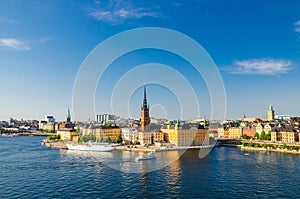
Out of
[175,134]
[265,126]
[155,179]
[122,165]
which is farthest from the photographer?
[265,126]

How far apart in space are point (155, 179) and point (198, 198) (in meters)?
3.97

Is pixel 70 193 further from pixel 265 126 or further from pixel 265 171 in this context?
pixel 265 126

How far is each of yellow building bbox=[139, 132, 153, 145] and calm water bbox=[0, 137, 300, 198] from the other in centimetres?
1550

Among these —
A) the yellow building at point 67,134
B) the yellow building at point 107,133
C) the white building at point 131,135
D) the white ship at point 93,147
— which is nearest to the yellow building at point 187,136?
the white building at point 131,135

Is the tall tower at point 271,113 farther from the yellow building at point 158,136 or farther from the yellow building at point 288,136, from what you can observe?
the yellow building at point 158,136

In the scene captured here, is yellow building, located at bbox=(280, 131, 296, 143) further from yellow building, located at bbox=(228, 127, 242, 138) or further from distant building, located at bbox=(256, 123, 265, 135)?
yellow building, located at bbox=(228, 127, 242, 138)

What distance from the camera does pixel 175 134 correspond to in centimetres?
3522

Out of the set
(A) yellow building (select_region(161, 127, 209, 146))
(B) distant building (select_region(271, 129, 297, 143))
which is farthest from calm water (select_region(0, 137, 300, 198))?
(B) distant building (select_region(271, 129, 297, 143))

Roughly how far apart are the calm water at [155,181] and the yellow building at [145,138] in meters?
15.5

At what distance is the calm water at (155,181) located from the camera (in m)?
12.8

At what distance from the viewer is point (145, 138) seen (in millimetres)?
35906

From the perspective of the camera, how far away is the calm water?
12820 mm

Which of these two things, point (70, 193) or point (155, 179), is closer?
point (70, 193)

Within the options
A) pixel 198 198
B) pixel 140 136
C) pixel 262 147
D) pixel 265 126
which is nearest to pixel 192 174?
pixel 198 198
